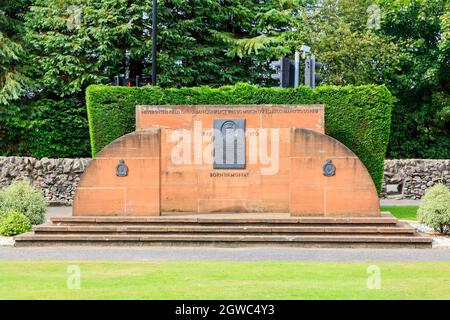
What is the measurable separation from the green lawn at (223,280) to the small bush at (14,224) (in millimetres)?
5498

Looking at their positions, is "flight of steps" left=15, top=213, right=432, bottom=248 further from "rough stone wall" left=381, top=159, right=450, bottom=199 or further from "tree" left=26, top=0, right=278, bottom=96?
"tree" left=26, top=0, right=278, bottom=96

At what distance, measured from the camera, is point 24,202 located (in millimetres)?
22281

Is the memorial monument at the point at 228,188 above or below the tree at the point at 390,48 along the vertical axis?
below

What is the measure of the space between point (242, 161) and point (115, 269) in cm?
730

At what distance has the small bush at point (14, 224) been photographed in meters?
20.9

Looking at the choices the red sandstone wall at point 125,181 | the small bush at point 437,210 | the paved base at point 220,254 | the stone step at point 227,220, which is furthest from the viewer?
the small bush at point 437,210

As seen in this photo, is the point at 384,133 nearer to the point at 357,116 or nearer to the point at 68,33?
the point at 357,116

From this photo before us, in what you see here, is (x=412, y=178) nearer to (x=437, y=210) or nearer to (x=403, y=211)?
(x=403, y=211)

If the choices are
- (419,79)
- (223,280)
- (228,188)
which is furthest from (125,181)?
(419,79)

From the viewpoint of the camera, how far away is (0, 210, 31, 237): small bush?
2092 centimetres

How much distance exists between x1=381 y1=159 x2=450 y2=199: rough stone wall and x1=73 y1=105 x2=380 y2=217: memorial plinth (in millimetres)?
16702

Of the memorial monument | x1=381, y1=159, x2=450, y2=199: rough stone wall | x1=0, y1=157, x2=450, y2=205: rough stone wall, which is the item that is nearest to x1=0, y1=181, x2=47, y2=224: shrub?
the memorial monument

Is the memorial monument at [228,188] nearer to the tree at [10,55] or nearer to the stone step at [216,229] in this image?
the stone step at [216,229]

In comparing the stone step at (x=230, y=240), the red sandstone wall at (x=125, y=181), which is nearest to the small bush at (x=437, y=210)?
the stone step at (x=230, y=240)
